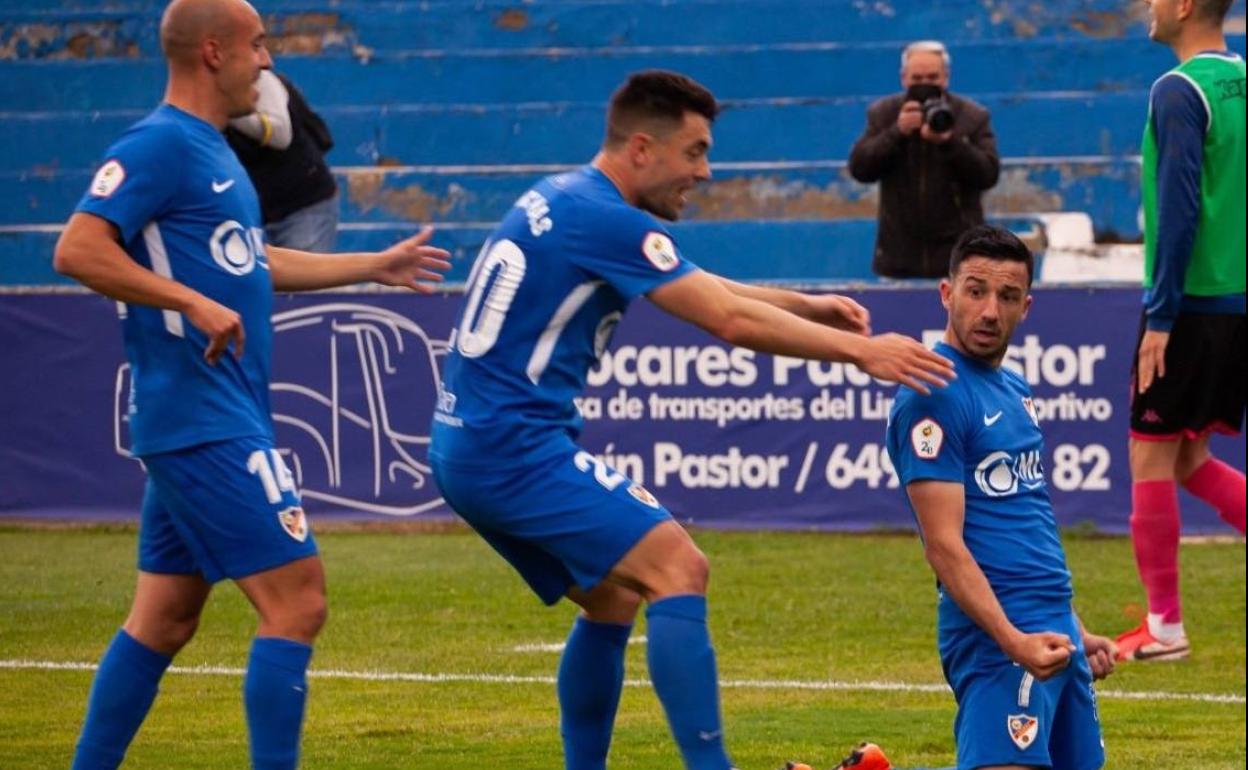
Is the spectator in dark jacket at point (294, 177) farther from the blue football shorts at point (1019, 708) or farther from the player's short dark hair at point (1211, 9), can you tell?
the blue football shorts at point (1019, 708)

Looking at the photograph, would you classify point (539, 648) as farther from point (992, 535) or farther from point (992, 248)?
point (992, 248)

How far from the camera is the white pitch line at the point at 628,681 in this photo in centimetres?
753

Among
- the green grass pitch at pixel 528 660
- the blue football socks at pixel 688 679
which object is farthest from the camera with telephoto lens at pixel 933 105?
the blue football socks at pixel 688 679

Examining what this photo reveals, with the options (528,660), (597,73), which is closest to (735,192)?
(597,73)

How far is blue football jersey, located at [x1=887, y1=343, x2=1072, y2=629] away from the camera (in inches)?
197

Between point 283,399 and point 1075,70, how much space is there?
7529 millimetres

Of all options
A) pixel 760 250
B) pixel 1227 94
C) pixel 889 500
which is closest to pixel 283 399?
pixel 889 500

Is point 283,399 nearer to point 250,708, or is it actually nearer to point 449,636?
point 449,636

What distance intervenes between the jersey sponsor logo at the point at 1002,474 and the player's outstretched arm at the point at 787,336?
0.90ft

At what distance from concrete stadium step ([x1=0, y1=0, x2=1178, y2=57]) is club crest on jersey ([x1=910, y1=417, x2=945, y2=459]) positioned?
40.6ft

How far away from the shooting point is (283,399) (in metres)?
11.9

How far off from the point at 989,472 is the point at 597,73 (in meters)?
12.5

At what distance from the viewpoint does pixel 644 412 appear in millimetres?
11625

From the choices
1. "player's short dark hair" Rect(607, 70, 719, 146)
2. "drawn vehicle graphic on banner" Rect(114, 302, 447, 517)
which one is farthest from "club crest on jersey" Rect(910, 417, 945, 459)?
"drawn vehicle graphic on banner" Rect(114, 302, 447, 517)
